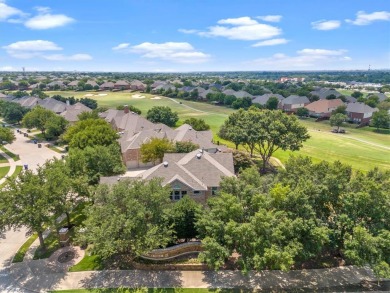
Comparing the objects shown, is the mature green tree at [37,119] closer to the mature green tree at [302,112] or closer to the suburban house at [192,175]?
the suburban house at [192,175]

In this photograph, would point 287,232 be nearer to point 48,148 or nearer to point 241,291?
point 241,291

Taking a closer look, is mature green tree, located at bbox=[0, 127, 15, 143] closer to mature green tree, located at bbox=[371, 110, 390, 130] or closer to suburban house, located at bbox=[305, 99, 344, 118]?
suburban house, located at bbox=[305, 99, 344, 118]

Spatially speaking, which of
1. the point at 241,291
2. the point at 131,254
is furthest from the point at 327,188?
the point at 131,254

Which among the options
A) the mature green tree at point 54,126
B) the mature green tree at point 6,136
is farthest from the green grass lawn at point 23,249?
the mature green tree at point 54,126

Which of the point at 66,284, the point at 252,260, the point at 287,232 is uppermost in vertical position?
the point at 287,232

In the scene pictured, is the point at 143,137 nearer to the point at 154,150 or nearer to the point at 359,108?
the point at 154,150

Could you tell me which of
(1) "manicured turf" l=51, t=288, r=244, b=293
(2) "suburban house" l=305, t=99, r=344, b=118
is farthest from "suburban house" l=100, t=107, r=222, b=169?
(2) "suburban house" l=305, t=99, r=344, b=118
